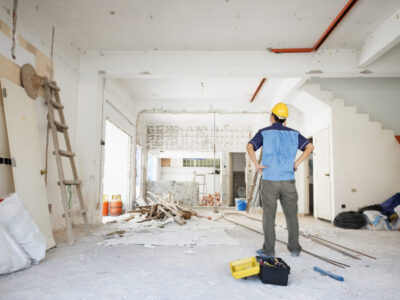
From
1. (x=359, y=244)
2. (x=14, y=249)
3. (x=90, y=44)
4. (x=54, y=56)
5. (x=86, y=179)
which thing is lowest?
(x=359, y=244)

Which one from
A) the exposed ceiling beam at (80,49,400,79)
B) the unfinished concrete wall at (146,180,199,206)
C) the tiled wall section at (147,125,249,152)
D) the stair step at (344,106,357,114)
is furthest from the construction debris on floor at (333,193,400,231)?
the tiled wall section at (147,125,249,152)

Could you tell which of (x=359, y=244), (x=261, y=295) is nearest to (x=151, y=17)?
(x=261, y=295)

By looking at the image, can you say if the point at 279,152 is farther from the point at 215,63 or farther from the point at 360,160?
the point at 360,160

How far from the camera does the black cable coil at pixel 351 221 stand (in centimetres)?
518

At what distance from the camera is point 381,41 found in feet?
14.1

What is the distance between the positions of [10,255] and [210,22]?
12.3ft

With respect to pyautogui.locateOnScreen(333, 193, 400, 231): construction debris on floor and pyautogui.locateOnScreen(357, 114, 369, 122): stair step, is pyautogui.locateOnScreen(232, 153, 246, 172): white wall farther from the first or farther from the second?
pyautogui.locateOnScreen(333, 193, 400, 231): construction debris on floor

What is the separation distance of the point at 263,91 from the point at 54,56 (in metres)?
4.87

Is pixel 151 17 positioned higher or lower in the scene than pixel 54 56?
higher

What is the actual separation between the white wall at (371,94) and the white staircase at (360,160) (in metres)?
0.36

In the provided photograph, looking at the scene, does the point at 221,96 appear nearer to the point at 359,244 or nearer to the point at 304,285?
the point at 359,244

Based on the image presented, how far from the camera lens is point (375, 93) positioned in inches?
246

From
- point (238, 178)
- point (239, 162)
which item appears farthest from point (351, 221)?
point (239, 162)

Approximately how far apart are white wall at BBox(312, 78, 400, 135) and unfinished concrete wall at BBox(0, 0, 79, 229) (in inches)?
194
